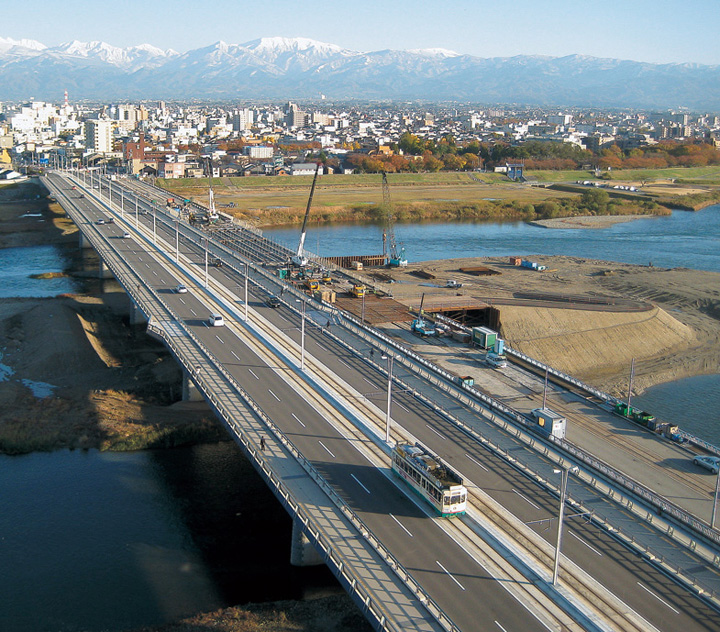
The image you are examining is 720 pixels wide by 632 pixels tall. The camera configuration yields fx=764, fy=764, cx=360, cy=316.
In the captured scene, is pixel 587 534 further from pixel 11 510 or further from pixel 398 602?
pixel 11 510

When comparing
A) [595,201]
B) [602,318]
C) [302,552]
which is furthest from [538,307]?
[595,201]

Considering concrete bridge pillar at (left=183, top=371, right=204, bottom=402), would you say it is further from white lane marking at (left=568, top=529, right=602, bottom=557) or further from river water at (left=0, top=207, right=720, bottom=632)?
white lane marking at (left=568, top=529, right=602, bottom=557)

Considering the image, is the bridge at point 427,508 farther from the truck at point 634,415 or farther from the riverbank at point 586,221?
the riverbank at point 586,221

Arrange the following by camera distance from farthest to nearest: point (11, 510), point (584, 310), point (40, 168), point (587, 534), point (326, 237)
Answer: point (40, 168) < point (326, 237) < point (584, 310) < point (11, 510) < point (587, 534)

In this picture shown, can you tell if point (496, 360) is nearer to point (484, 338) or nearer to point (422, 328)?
point (484, 338)

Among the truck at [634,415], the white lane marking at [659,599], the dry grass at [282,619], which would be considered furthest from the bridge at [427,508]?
the truck at [634,415]

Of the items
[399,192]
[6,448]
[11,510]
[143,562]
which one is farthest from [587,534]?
[399,192]
